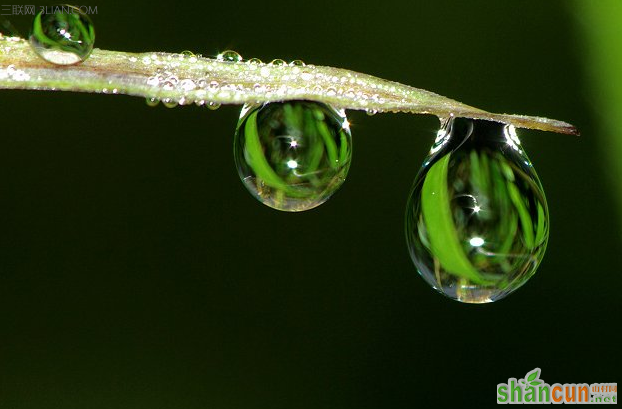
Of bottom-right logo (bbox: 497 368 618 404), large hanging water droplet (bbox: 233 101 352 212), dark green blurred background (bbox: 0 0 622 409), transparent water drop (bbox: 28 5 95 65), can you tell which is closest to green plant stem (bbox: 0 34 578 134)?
transparent water drop (bbox: 28 5 95 65)

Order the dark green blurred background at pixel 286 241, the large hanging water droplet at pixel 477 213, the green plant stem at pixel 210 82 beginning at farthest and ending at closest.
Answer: the dark green blurred background at pixel 286 241
the large hanging water droplet at pixel 477 213
the green plant stem at pixel 210 82

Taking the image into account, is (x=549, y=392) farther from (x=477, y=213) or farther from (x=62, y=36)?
(x=62, y=36)

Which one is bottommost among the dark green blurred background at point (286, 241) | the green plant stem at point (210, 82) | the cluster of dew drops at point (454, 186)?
the green plant stem at point (210, 82)

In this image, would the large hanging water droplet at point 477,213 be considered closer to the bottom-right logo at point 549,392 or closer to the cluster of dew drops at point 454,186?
the cluster of dew drops at point 454,186

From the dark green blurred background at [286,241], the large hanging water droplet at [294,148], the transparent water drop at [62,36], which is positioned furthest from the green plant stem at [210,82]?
the dark green blurred background at [286,241]

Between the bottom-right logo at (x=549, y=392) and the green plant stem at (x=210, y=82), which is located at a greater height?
the bottom-right logo at (x=549, y=392)

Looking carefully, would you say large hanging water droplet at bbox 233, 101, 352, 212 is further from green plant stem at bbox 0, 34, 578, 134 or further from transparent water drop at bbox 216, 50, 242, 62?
green plant stem at bbox 0, 34, 578, 134

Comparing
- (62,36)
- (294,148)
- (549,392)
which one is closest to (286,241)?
(549,392)
